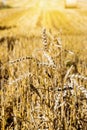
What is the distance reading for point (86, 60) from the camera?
3922 millimetres

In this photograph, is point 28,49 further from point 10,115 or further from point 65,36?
point 10,115

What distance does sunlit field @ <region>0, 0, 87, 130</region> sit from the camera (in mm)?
2287

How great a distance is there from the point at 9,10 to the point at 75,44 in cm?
98

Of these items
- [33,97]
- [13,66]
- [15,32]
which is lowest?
[15,32]

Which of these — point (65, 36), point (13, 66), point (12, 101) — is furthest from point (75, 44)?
point (12, 101)

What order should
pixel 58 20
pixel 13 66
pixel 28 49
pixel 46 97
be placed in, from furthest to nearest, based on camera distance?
pixel 58 20 → pixel 28 49 → pixel 13 66 → pixel 46 97

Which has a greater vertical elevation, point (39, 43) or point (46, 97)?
point (46, 97)

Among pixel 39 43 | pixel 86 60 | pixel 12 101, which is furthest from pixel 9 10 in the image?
pixel 12 101

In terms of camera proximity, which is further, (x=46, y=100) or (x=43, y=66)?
(x=43, y=66)

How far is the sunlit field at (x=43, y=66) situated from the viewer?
7.50 ft

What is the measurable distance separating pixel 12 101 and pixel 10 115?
116 millimetres

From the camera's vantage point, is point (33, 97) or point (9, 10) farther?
point (9, 10)

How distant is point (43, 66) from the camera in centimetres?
285

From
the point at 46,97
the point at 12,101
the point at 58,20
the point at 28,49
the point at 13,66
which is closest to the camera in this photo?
the point at 46,97
